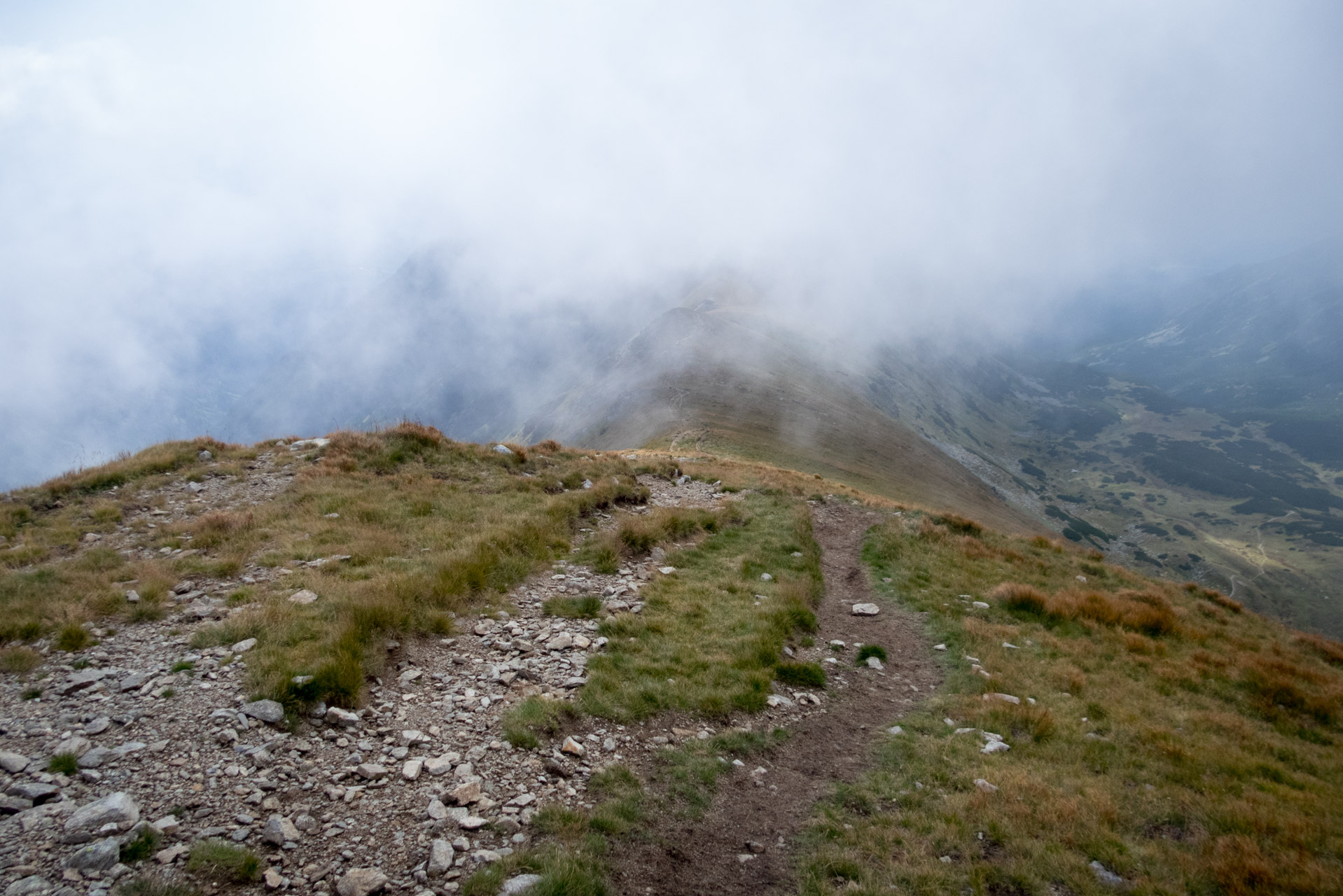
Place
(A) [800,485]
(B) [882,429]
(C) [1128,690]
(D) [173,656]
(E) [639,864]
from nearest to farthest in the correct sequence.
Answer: (E) [639,864]
(D) [173,656]
(C) [1128,690]
(A) [800,485]
(B) [882,429]

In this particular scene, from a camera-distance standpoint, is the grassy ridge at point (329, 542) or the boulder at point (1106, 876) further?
the grassy ridge at point (329, 542)

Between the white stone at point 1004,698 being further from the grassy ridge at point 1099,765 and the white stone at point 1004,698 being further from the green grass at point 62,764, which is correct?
the green grass at point 62,764

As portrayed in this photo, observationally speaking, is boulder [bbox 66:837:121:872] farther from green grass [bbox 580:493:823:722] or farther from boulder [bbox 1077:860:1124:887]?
boulder [bbox 1077:860:1124:887]

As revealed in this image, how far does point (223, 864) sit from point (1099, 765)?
A: 12.2 metres

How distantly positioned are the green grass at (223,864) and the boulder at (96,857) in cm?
59

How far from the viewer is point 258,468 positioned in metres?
20.3

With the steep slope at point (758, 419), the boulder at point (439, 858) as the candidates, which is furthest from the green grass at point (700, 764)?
the steep slope at point (758, 419)

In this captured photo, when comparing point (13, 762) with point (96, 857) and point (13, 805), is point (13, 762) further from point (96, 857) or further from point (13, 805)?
point (96, 857)

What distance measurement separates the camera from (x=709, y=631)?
12.8 metres

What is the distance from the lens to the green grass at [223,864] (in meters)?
5.52

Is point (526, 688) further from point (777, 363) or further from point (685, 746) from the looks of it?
point (777, 363)

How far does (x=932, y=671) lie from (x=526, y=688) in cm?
923

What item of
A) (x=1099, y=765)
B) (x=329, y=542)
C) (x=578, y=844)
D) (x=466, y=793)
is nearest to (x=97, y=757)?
(x=466, y=793)

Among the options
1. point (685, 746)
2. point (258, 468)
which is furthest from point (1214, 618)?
point (258, 468)
